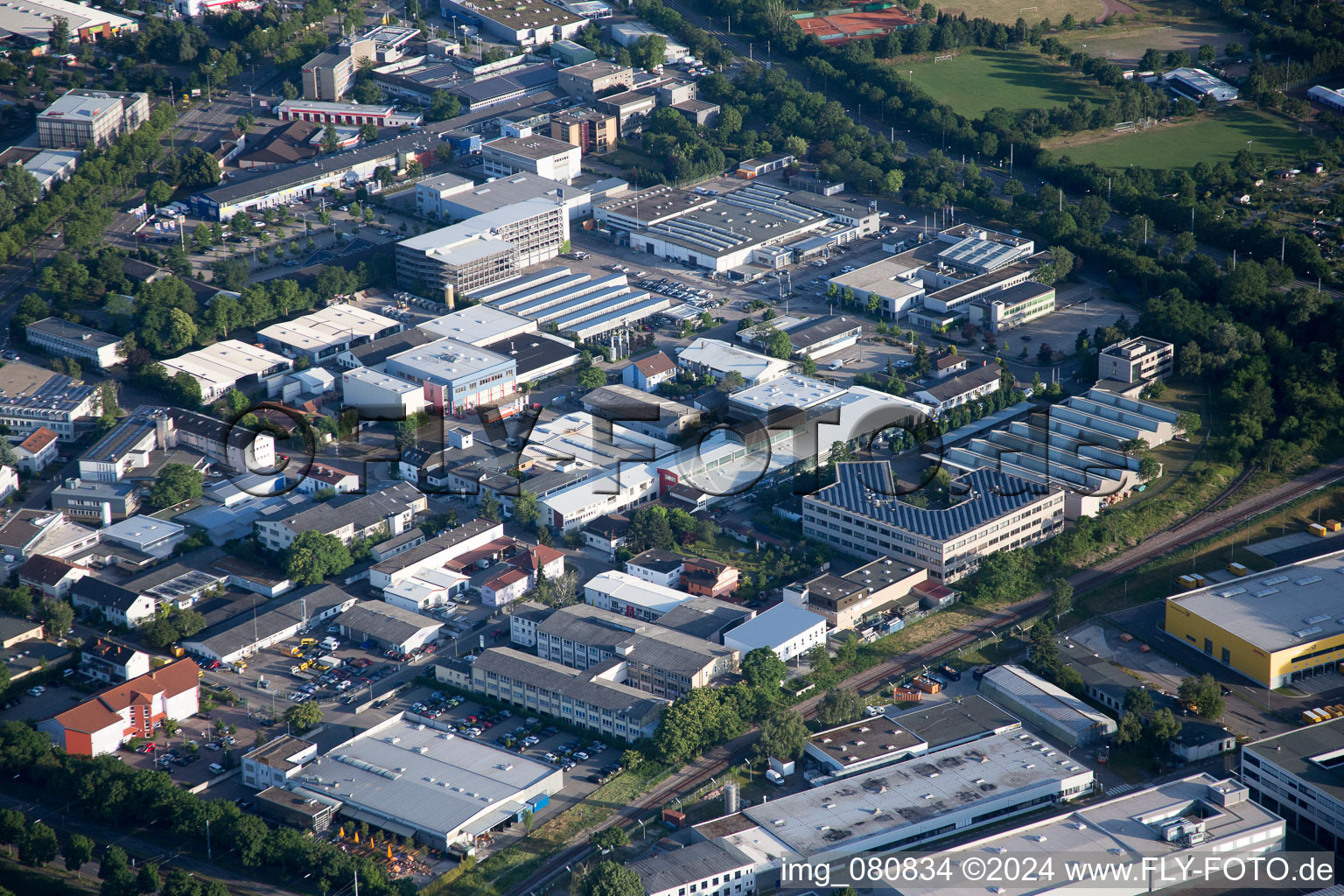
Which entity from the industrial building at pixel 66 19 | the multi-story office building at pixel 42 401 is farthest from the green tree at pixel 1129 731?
the industrial building at pixel 66 19

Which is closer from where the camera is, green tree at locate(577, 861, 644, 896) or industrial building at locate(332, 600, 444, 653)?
green tree at locate(577, 861, 644, 896)

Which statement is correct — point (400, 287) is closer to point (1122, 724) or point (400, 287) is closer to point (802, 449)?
point (802, 449)

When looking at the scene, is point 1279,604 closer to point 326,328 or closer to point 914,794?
point 914,794

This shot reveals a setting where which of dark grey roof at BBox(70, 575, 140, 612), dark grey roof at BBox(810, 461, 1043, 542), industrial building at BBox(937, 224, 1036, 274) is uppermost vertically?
industrial building at BBox(937, 224, 1036, 274)

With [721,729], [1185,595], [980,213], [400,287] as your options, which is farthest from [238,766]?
[980,213]

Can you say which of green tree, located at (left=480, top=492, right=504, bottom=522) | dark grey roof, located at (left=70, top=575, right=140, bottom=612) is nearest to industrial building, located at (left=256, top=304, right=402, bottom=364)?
green tree, located at (left=480, top=492, right=504, bottom=522)

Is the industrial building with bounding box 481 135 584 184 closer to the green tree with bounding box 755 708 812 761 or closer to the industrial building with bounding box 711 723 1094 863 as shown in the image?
the green tree with bounding box 755 708 812 761
